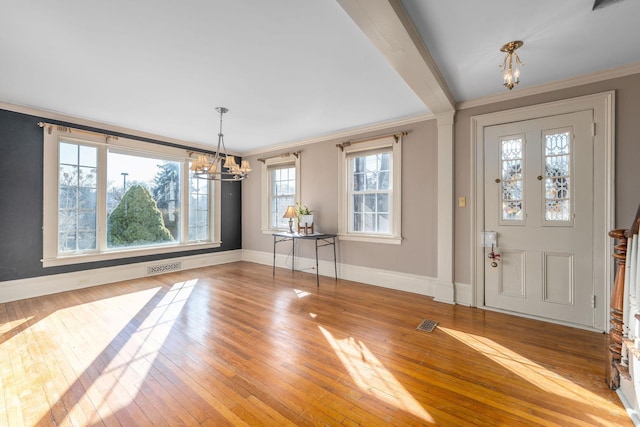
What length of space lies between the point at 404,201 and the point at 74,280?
4969 millimetres

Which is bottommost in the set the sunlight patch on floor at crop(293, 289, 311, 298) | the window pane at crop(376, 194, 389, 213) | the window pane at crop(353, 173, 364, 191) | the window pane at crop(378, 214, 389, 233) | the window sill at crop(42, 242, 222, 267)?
the sunlight patch on floor at crop(293, 289, 311, 298)

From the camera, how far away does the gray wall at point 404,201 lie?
3.75 meters

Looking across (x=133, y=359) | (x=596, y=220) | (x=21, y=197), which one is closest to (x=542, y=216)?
(x=596, y=220)

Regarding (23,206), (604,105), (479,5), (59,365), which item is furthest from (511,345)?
(23,206)

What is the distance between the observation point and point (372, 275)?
429cm

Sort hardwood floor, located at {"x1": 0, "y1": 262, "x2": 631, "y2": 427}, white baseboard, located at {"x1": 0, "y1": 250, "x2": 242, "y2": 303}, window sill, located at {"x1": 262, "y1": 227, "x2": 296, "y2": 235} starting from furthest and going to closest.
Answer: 1. window sill, located at {"x1": 262, "y1": 227, "x2": 296, "y2": 235}
2. white baseboard, located at {"x1": 0, "y1": 250, "x2": 242, "y2": 303}
3. hardwood floor, located at {"x1": 0, "y1": 262, "x2": 631, "y2": 427}

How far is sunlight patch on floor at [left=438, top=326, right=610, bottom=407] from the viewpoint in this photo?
176 centimetres

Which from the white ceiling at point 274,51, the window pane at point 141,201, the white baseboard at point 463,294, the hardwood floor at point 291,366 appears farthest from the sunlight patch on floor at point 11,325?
the white baseboard at point 463,294

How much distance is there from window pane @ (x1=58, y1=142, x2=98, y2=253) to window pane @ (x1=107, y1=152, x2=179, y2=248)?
8.9 inches

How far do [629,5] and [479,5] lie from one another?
0.98 m

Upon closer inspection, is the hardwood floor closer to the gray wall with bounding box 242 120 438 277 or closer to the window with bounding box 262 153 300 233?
the gray wall with bounding box 242 120 438 277

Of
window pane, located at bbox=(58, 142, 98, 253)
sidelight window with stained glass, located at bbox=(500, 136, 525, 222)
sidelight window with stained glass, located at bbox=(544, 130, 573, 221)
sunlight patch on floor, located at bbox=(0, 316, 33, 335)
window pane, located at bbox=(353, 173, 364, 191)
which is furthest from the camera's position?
window pane, located at bbox=(353, 173, 364, 191)

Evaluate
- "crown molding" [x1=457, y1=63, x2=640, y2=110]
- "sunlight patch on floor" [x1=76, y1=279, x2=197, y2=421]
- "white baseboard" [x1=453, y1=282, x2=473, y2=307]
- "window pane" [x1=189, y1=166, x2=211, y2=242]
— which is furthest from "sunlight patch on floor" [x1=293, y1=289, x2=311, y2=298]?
"crown molding" [x1=457, y1=63, x2=640, y2=110]

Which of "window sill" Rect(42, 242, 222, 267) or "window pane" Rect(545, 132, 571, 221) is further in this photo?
"window sill" Rect(42, 242, 222, 267)
